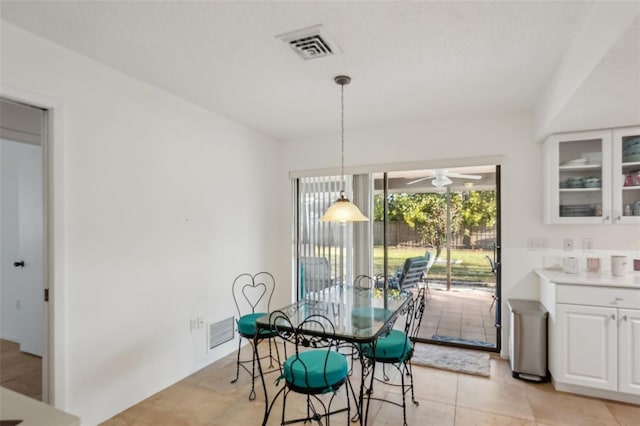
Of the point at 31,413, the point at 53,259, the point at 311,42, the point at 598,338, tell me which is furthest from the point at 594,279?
the point at 53,259

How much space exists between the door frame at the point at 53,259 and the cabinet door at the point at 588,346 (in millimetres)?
3745

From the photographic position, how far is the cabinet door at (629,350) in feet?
8.55

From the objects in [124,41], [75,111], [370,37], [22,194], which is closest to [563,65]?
[370,37]

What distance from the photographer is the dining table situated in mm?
2180

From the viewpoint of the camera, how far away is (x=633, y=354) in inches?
103

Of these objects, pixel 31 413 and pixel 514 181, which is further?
pixel 514 181

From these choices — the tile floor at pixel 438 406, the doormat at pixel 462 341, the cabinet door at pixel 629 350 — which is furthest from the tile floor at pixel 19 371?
the cabinet door at pixel 629 350

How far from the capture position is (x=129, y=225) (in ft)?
8.86

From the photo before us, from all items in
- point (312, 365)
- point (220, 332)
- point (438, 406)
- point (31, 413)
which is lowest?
point (438, 406)

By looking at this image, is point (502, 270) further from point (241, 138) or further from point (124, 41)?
point (124, 41)

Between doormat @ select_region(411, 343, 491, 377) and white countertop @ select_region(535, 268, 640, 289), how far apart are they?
1.06 meters

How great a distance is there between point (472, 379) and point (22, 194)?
4854 millimetres

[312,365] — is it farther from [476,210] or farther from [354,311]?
[476,210]

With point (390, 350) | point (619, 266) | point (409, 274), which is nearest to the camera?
point (390, 350)
